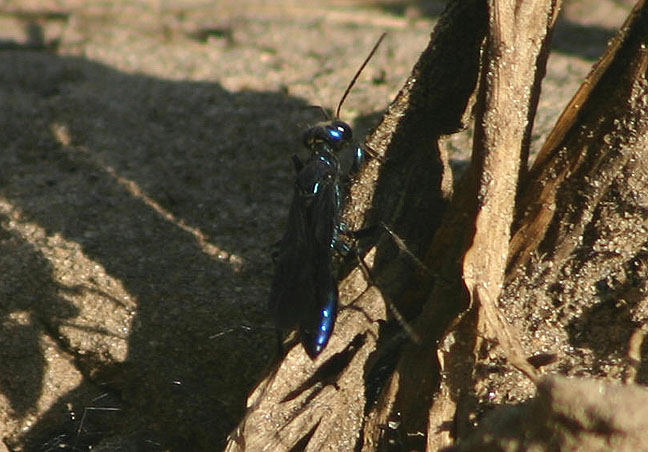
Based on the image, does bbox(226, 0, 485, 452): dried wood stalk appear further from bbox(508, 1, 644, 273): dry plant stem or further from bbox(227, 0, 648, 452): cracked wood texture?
bbox(508, 1, 644, 273): dry plant stem

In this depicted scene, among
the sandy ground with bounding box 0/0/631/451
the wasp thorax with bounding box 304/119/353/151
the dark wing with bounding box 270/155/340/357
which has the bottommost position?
the sandy ground with bounding box 0/0/631/451

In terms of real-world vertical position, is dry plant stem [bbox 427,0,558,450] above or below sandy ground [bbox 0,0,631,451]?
above

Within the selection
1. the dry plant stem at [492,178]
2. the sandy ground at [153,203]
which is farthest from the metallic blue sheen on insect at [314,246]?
the dry plant stem at [492,178]

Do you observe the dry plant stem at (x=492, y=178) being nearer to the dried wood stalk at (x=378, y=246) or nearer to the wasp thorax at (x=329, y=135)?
the dried wood stalk at (x=378, y=246)

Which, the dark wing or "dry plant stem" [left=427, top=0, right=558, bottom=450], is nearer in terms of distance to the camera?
"dry plant stem" [left=427, top=0, right=558, bottom=450]

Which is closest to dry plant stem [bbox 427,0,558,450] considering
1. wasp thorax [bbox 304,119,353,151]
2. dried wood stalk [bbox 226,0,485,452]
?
dried wood stalk [bbox 226,0,485,452]

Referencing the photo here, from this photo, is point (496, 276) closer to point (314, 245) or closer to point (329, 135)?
point (314, 245)
